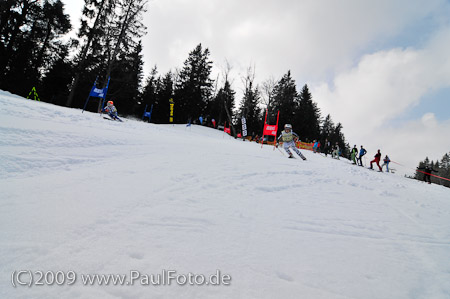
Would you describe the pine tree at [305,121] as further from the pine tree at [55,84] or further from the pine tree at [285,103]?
the pine tree at [55,84]

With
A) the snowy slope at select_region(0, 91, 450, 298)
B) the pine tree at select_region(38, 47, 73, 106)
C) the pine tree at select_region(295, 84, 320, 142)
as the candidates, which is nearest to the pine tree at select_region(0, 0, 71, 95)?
the pine tree at select_region(38, 47, 73, 106)

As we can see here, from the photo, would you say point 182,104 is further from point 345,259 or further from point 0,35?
point 345,259

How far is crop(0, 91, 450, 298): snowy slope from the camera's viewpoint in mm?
1736

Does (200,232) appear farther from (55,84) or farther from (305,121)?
(305,121)

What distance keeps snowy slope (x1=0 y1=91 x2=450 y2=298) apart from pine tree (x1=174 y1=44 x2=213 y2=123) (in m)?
34.8

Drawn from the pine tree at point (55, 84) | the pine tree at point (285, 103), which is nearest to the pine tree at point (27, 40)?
the pine tree at point (55, 84)

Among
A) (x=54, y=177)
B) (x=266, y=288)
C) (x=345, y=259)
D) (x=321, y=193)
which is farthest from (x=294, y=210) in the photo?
(x=54, y=177)

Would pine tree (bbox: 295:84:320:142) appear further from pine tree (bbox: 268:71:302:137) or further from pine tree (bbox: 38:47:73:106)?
pine tree (bbox: 38:47:73:106)

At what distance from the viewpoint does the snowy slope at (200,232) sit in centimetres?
174

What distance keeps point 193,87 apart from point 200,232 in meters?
39.4

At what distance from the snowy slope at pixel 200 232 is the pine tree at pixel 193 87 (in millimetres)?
34816

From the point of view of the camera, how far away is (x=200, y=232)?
2.41 meters

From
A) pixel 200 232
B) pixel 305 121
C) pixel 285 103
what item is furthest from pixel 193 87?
pixel 200 232

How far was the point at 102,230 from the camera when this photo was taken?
86.7 inches
